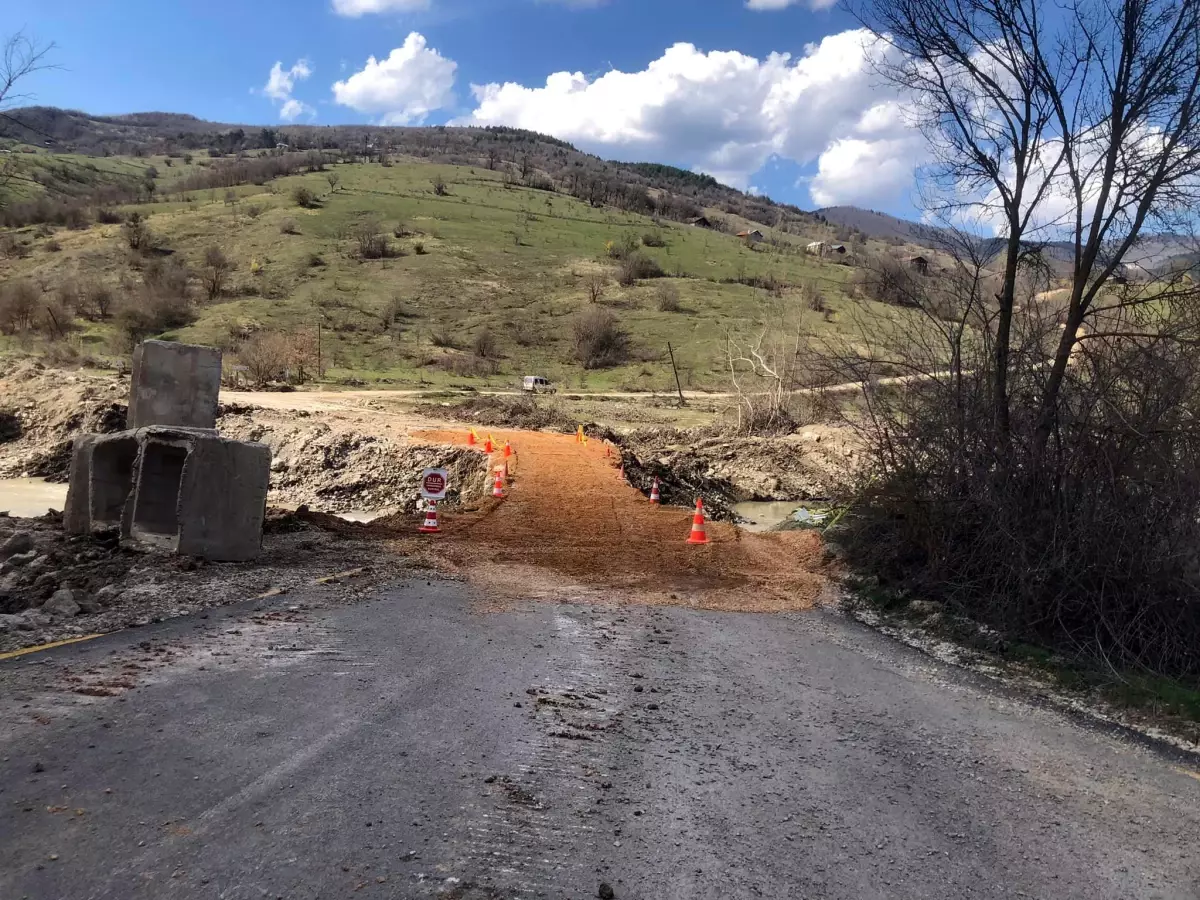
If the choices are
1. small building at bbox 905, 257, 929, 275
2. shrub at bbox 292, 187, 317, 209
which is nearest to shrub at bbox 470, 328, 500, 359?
shrub at bbox 292, 187, 317, 209

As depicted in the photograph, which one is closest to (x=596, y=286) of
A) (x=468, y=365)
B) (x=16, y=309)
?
(x=468, y=365)

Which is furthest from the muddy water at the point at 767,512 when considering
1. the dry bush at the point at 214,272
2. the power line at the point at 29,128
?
the dry bush at the point at 214,272

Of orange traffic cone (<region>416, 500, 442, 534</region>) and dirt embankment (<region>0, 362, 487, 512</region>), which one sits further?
dirt embankment (<region>0, 362, 487, 512</region>)

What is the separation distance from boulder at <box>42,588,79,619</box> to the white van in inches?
1442

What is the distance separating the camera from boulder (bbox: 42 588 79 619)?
6812 millimetres

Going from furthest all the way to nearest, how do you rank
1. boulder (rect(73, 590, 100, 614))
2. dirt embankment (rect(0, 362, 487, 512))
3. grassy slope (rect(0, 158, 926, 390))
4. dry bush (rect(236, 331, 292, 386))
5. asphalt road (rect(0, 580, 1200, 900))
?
grassy slope (rect(0, 158, 926, 390)) → dry bush (rect(236, 331, 292, 386)) → dirt embankment (rect(0, 362, 487, 512)) → boulder (rect(73, 590, 100, 614)) → asphalt road (rect(0, 580, 1200, 900))

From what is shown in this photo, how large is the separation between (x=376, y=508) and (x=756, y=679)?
524 inches

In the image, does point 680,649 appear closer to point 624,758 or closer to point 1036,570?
point 624,758

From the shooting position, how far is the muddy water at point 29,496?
16.9 metres

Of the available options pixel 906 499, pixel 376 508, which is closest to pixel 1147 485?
pixel 906 499

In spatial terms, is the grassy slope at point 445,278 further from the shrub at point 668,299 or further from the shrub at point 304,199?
the shrub at point 304,199

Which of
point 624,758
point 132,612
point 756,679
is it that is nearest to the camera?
point 624,758

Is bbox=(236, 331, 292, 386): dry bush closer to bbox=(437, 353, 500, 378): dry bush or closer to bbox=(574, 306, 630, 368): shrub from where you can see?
bbox=(437, 353, 500, 378): dry bush

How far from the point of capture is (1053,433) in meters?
8.79
